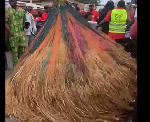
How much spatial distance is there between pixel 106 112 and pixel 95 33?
81cm

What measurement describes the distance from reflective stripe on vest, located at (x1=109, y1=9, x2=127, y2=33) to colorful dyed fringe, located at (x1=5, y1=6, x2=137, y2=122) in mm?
2724

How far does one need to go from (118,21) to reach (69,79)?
3.29m

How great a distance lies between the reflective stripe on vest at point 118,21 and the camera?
5512 mm

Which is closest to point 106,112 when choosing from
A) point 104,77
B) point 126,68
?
point 104,77

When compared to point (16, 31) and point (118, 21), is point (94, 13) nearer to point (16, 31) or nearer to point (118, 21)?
A: point (118, 21)

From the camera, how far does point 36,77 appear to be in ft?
8.55

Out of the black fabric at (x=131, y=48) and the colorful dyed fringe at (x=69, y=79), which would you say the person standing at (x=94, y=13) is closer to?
the black fabric at (x=131, y=48)

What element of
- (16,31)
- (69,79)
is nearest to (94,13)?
(16,31)

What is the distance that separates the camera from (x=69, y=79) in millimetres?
2529

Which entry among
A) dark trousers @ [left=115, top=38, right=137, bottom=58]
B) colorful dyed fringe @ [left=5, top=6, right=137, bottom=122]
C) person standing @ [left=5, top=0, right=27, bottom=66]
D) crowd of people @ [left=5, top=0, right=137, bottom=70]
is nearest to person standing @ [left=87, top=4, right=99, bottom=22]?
crowd of people @ [left=5, top=0, right=137, bottom=70]

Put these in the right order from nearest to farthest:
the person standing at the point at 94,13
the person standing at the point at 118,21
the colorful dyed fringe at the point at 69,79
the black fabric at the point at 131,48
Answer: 1. the colorful dyed fringe at the point at 69,79
2. the black fabric at the point at 131,48
3. the person standing at the point at 118,21
4. the person standing at the point at 94,13

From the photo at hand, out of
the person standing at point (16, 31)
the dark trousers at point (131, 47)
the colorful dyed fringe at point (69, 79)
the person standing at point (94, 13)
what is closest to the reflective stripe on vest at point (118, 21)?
the dark trousers at point (131, 47)

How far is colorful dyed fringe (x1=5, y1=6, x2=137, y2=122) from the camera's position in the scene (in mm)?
2502

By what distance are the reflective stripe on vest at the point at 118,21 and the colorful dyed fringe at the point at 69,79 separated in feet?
8.94
